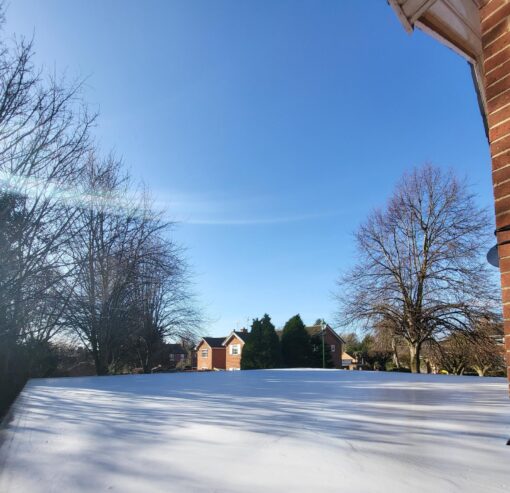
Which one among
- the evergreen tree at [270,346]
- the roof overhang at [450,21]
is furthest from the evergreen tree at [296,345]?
the roof overhang at [450,21]

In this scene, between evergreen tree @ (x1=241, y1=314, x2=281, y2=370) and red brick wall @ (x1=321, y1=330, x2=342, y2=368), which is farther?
red brick wall @ (x1=321, y1=330, x2=342, y2=368)

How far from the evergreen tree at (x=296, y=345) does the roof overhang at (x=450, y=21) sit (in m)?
28.7

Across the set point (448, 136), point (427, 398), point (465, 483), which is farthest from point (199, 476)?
point (448, 136)

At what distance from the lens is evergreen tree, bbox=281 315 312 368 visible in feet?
97.8

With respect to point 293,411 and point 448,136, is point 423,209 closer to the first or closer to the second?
point 448,136

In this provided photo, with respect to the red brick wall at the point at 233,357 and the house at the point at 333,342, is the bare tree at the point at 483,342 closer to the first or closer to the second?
the house at the point at 333,342

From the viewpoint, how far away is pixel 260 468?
6.09 feet

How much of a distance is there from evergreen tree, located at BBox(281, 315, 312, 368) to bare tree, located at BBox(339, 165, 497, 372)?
13336 mm

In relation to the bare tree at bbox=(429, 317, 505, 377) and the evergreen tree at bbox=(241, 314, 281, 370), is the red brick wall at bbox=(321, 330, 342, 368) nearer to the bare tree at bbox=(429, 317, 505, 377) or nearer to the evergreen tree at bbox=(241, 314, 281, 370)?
the evergreen tree at bbox=(241, 314, 281, 370)

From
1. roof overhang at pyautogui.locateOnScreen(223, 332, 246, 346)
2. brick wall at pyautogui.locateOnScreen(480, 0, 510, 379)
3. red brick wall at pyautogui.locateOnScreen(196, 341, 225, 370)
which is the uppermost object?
roof overhang at pyautogui.locateOnScreen(223, 332, 246, 346)

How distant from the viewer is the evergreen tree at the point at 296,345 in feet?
97.8

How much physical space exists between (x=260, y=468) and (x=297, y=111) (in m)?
9.85

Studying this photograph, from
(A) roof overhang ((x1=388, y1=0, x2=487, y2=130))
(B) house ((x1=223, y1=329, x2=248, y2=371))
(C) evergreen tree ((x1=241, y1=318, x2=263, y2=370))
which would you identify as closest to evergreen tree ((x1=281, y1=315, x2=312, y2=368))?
(C) evergreen tree ((x1=241, y1=318, x2=263, y2=370))

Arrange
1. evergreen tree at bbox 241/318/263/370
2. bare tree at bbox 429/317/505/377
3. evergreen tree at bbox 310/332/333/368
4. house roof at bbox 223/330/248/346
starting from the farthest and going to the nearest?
house roof at bbox 223/330/248/346 → evergreen tree at bbox 310/332/333/368 → evergreen tree at bbox 241/318/263/370 → bare tree at bbox 429/317/505/377
